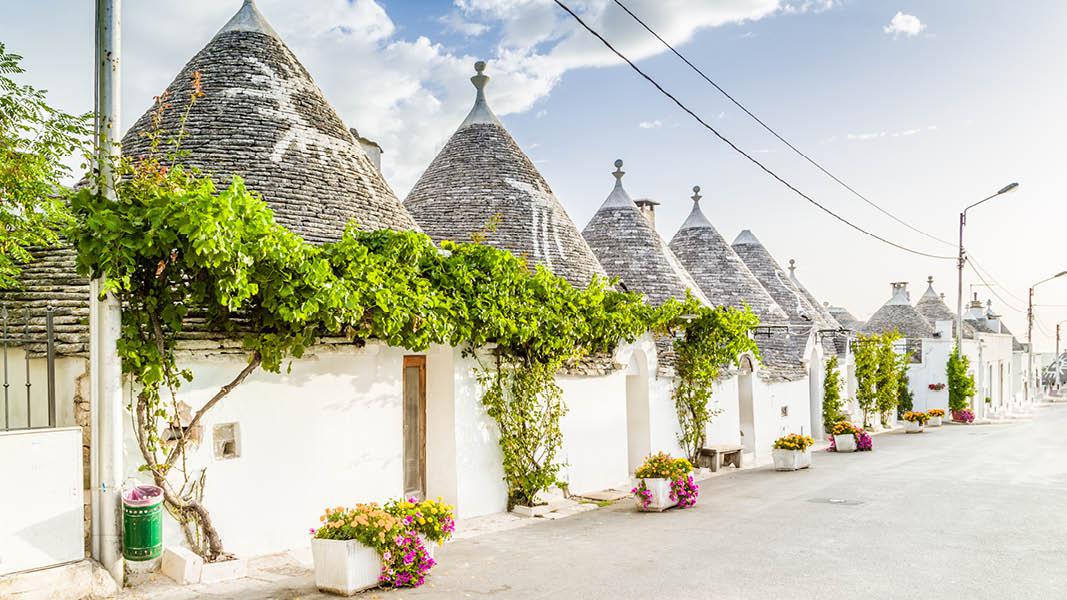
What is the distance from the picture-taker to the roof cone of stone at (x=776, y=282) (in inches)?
1050

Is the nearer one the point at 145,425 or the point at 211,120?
the point at 145,425

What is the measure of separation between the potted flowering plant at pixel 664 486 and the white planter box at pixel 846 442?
1029cm

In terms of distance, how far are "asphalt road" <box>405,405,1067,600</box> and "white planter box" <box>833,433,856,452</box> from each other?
5586 millimetres

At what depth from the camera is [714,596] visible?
23.8 ft

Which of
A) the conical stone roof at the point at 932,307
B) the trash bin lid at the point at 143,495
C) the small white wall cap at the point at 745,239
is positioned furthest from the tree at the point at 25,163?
the conical stone roof at the point at 932,307

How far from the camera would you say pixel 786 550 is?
29.7 feet

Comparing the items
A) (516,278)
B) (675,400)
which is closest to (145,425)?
(516,278)

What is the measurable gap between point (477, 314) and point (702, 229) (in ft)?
53.6

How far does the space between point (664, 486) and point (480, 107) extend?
31.4 feet

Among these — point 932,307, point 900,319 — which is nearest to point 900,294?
point 900,319

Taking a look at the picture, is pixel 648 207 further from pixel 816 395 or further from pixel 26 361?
pixel 26 361

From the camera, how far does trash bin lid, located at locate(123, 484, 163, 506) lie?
703 cm

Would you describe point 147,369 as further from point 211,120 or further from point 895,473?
point 895,473

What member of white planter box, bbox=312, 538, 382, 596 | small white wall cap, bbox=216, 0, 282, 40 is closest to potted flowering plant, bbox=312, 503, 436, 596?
white planter box, bbox=312, 538, 382, 596
